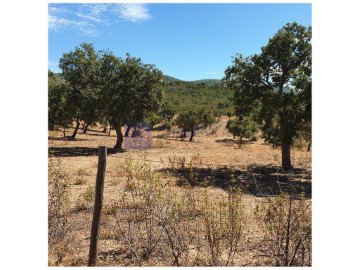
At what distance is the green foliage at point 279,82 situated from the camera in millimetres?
16078

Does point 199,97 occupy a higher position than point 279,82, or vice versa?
point 199,97

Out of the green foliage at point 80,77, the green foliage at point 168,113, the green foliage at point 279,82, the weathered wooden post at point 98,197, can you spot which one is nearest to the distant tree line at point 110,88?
the green foliage at point 80,77

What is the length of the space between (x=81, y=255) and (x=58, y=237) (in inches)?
27.1

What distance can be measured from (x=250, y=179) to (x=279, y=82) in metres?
5.57

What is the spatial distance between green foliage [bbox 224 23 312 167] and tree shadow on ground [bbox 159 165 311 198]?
1625 millimetres

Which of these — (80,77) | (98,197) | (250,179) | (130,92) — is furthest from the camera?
(80,77)

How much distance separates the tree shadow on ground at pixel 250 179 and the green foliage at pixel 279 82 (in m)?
1.63

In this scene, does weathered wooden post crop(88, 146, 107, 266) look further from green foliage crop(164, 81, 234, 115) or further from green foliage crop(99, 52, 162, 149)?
green foliage crop(164, 81, 234, 115)

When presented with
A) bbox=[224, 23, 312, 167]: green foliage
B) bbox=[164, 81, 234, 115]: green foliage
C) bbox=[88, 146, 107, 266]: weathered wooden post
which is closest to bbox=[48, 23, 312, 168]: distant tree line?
bbox=[224, 23, 312, 167]: green foliage

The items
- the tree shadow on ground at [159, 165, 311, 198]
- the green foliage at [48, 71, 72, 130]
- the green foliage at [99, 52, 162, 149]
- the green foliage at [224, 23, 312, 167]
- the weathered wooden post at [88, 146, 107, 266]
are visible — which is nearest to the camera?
the weathered wooden post at [88, 146, 107, 266]

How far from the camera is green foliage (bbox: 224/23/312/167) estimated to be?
16078 mm

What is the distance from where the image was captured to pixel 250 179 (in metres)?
14.6

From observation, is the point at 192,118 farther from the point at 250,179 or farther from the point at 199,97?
the point at 199,97

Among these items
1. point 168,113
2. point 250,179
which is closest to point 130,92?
point 250,179
